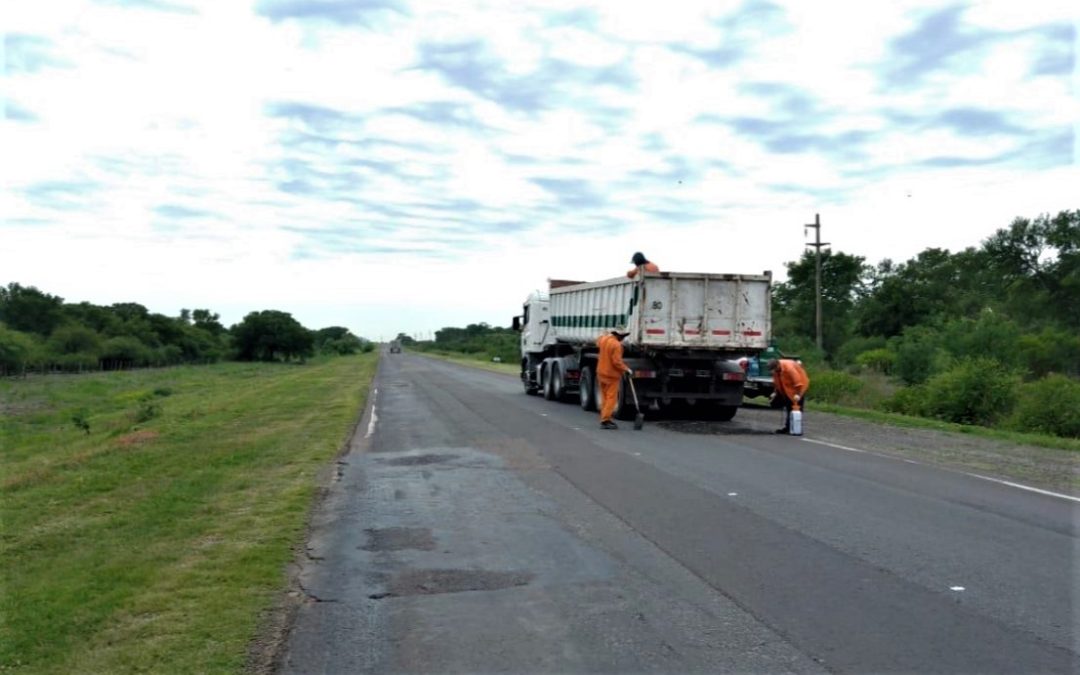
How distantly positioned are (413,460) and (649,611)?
7.24 metres

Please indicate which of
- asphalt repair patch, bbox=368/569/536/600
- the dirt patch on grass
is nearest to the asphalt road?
asphalt repair patch, bbox=368/569/536/600

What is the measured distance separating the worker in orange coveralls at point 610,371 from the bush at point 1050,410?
8.28 m

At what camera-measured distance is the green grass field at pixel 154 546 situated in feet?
15.9

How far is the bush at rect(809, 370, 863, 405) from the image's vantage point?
979 inches

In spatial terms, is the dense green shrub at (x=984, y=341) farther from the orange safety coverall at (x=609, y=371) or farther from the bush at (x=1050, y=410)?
the orange safety coverall at (x=609, y=371)

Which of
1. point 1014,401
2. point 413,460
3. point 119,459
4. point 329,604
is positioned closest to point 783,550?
point 329,604

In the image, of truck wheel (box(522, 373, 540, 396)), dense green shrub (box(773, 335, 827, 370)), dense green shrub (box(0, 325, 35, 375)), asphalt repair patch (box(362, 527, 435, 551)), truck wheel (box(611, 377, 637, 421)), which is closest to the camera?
asphalt repair patch (box(362, 527, 435, 551))

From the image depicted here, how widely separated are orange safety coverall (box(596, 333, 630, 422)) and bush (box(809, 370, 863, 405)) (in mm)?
10015

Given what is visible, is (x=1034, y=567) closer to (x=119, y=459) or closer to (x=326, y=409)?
(x=119, y=459)

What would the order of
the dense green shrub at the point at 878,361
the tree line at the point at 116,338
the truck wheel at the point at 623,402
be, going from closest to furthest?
the truck wheel at the point at 623,402 < the dense green shrub at the point at 878,361 < the tree line at the point at 116,338

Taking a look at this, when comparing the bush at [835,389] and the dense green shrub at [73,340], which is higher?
the dense green shrub at [73,340]

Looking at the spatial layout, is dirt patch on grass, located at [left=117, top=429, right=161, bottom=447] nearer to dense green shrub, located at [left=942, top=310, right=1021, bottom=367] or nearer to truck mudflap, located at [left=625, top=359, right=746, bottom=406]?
truck mudflap, located at [left=625, top=359, right=746, bottom=406]

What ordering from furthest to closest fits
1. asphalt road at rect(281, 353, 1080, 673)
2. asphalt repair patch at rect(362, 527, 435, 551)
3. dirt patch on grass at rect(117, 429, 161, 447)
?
dirt patch on grass at rect(117, 429, 161, 447) → asphalt repair patch at rect(362, 527, 435, 551) → asphalt road at rect(281, 353, 1080, 673)

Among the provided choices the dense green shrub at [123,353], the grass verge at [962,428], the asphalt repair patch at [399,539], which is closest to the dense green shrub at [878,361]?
the grass verge at [962,428]
